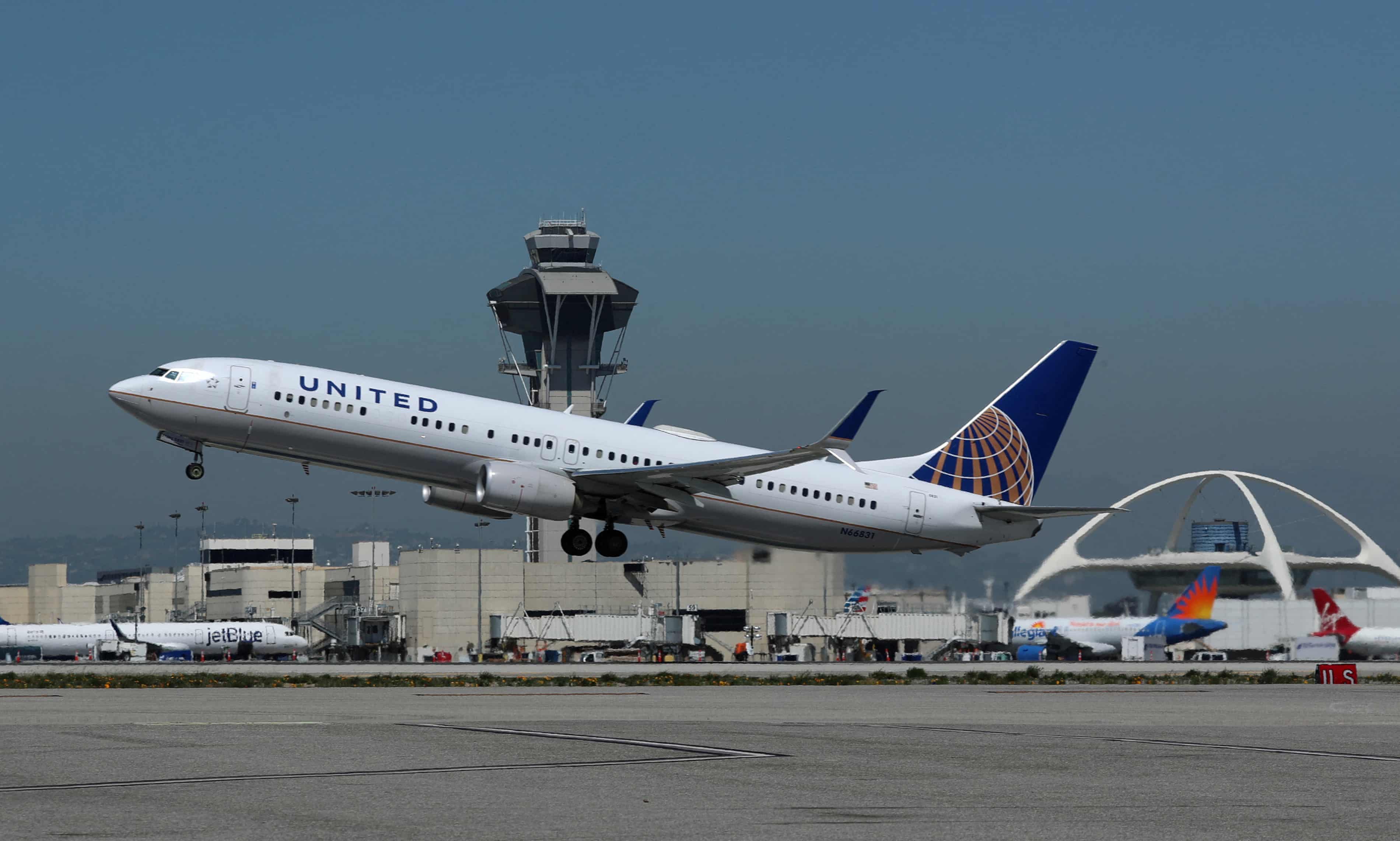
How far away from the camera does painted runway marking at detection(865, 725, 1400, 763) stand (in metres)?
22.1

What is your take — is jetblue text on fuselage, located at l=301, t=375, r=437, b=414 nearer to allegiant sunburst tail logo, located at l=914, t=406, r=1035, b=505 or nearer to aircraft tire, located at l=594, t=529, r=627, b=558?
aircraft tire, located at l=594, t=529, r=627, b=558

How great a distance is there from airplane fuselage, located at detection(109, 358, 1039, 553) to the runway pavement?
1333 centimetres

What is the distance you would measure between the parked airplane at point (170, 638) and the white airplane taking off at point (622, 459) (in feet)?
237

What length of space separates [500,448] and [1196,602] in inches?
2095

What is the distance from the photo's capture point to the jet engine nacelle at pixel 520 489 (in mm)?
48219

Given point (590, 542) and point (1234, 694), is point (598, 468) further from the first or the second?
point (1234, 694)

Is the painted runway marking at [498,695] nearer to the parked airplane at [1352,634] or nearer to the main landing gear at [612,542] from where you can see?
the main landing gear at [612,542]

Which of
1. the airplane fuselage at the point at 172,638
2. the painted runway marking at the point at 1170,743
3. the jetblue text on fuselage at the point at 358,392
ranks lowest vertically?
the airplane fuselage at the point at 172,638

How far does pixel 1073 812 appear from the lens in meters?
15.9

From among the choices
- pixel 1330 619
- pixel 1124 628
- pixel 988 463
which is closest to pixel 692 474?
pixel 988 463

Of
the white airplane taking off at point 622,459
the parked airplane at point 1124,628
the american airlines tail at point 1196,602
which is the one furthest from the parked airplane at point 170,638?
the white airplane taking off at point 622,459

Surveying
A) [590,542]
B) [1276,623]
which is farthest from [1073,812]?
[1276,623]

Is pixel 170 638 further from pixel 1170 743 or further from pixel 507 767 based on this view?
pixel 507 767

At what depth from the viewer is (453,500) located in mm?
51031
